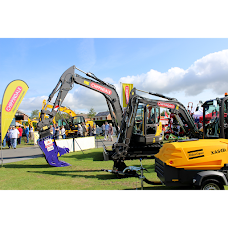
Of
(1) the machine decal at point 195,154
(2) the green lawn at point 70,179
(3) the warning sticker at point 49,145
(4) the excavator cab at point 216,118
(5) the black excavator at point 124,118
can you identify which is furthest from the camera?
(3) the warning sticker at point 49,145

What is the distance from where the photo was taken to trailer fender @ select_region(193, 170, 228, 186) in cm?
393

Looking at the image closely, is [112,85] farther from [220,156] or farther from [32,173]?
[220,156]

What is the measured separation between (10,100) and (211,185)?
361 inches

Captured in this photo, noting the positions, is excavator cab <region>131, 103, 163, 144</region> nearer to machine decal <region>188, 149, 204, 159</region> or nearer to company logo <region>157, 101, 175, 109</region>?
company logo <region>157, 101, 175, 109</region>

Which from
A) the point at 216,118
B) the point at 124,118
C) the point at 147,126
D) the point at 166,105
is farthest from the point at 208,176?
the point at 147,126

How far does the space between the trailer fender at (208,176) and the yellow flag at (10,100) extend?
28.1ft

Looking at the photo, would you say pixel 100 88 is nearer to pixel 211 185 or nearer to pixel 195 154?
pixel 195 154

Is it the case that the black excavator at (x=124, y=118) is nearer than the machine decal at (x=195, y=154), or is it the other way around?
the machine decal at (x=195, y=154)

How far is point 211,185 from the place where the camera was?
4043mm

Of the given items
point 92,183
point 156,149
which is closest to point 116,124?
point 156,149

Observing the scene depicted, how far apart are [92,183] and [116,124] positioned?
4103mm

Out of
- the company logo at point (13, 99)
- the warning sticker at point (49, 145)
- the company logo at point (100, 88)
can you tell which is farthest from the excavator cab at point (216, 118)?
the company logo at point (13, 99)

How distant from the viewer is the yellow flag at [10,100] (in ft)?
28.4

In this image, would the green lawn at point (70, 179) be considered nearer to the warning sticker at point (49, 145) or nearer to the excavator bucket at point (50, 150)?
the excavator bucket at point (50, 150)
